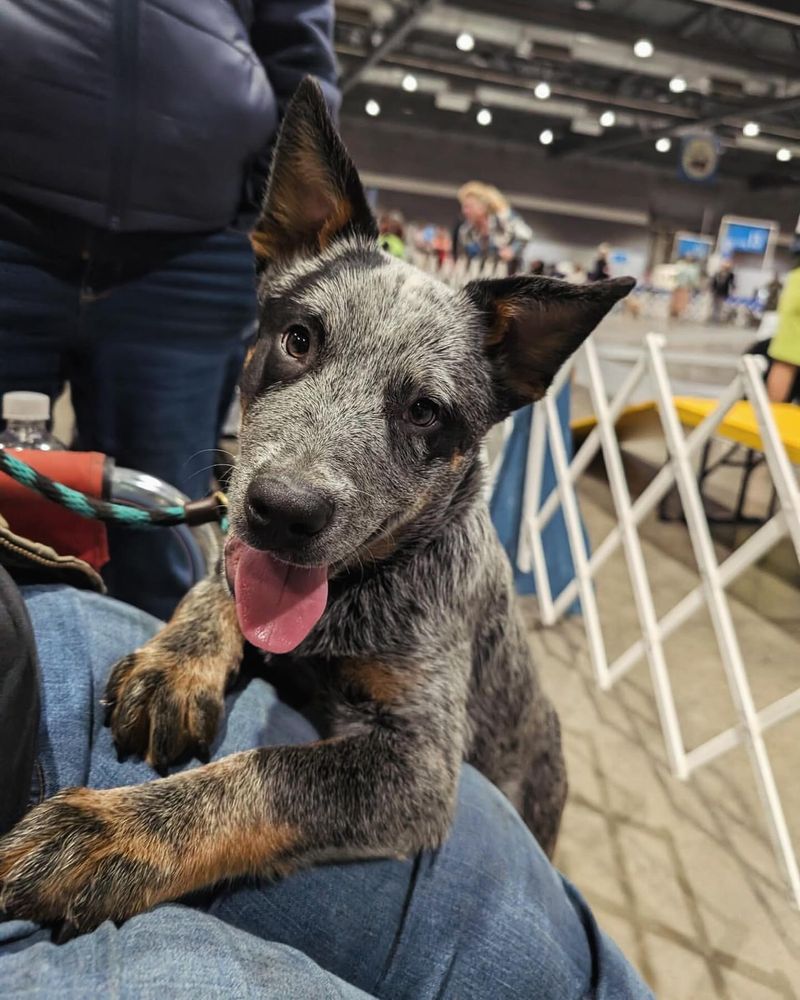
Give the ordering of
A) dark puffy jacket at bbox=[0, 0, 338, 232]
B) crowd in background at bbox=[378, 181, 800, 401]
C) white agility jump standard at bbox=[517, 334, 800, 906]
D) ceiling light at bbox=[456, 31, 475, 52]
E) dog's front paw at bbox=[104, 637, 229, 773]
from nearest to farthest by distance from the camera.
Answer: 1. dog's front paw at bbox=[104, 637, 229, 773]
2. dark puffy jacket at bbox=[0, 0, 338, 232]
3. crowd in background at bbox=[378, 181, 800, 401]
4. white agility jump standard at bbox=[517, 334, 800, 906]
5. ceiling light at bbox=[456, 31, 475, 52]

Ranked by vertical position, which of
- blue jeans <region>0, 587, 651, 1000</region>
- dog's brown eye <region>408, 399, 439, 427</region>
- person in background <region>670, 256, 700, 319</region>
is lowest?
blue jeans <region>0, 587, 651, 1000</region>

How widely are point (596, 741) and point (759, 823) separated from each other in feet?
1.85

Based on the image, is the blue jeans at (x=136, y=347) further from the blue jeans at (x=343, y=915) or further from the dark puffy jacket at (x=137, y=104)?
the blue jeans at (x=343, y=915)

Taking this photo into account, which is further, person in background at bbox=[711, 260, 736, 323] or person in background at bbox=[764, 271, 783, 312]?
person in background at bbox=[711, 260, 736, 323]

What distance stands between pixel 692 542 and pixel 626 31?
10764 mm

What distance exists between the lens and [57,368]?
5.27 ft

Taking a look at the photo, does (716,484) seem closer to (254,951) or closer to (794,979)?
(794,979)

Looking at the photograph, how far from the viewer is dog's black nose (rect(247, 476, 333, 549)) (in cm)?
89

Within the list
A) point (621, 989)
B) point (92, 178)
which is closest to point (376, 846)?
point (621, 989)

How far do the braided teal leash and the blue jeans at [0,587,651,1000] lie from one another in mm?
150

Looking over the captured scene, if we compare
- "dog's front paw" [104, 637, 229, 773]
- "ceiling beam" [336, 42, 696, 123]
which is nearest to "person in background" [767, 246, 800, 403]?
"dog's front paw" [104, 637, 229, 773]

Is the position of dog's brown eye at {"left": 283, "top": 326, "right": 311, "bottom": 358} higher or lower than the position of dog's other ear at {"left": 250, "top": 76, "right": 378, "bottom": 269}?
lower

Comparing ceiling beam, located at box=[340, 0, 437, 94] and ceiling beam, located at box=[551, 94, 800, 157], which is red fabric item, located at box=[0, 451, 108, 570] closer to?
ceiling beam, located at box=[340, 0, 437, 94]

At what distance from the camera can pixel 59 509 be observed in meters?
1.16
